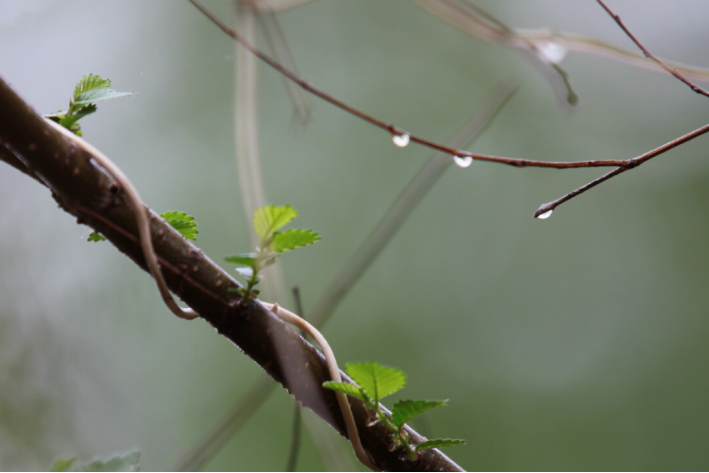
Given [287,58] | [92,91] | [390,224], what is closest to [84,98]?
[92,91]

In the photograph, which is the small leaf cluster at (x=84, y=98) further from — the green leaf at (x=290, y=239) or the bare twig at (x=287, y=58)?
the bare twig at (x=287, y=58)

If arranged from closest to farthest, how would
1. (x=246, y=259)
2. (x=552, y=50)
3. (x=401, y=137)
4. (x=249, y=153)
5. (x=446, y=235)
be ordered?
(x=246, y=259) < (x=401, y=137) < (x=249, y=153) < (x=552, y=50) < (x=446, y=235)

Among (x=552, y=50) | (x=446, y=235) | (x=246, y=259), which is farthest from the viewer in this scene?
(x=446, y=235)

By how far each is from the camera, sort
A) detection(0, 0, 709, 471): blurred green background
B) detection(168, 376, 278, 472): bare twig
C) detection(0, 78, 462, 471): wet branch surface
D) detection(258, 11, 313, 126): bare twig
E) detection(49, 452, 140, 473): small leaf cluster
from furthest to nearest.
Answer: detection(0, 0, 709, 471): blurred green background
detection(258, 11, 313, 126): bare twig
detection(168, 376, 278, 472): bare twig
detection(49, 452, 140, 473): small leaf cluster
detection(0, 78, 462, 471): wet branch surface

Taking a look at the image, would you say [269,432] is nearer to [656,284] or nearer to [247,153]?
[247,153]

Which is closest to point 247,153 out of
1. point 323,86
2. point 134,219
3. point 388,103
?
point 134,219

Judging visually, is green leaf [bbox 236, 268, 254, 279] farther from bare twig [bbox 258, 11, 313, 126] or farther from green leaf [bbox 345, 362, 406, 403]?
bare twig [bbox 258, 11, 313, 126]

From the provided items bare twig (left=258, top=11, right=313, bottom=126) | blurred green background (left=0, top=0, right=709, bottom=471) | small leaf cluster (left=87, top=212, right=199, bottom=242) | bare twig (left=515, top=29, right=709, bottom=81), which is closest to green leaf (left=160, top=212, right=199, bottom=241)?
small leaf cluster (left=87, top=212, right=199, bottom=242)

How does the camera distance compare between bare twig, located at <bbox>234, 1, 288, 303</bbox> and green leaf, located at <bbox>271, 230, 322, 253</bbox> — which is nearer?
green leaf, located at <bbox>271, 230, 322, 253</bbox>

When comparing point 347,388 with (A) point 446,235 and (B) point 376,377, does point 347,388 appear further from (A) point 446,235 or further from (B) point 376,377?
(A) point 446,235
